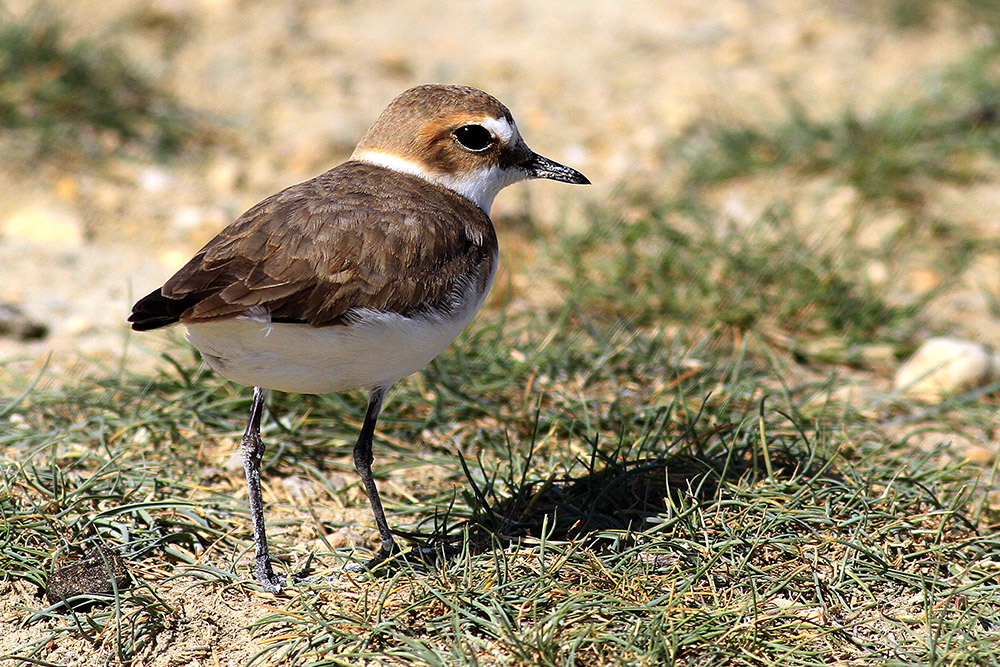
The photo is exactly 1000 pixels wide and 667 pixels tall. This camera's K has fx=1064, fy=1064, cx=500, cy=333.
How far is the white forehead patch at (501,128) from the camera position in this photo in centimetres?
409

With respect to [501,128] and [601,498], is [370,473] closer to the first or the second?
[601,498]

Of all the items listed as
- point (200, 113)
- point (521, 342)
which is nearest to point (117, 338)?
point (521, 342)

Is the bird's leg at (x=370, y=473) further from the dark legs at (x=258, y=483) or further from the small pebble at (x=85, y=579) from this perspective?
the small pebble at (x=85, y=579)

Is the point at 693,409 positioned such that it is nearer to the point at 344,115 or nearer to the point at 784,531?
the point at 784,531

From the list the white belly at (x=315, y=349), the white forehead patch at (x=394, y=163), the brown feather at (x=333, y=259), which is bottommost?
the white belly at (x=315, y=349)

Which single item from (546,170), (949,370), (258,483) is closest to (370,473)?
(258,483)

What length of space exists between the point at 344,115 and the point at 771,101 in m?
3.22

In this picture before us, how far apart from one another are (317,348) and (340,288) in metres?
0.20

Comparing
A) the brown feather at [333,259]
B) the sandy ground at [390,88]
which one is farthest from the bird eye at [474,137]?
the sandy ground at [390,88]

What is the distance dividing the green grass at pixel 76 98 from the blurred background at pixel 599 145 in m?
0.02

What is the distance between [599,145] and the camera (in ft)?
25.5

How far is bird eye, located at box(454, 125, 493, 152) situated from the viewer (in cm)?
410

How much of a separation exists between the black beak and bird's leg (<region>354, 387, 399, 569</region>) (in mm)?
1189

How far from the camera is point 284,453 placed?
4.43 metres
